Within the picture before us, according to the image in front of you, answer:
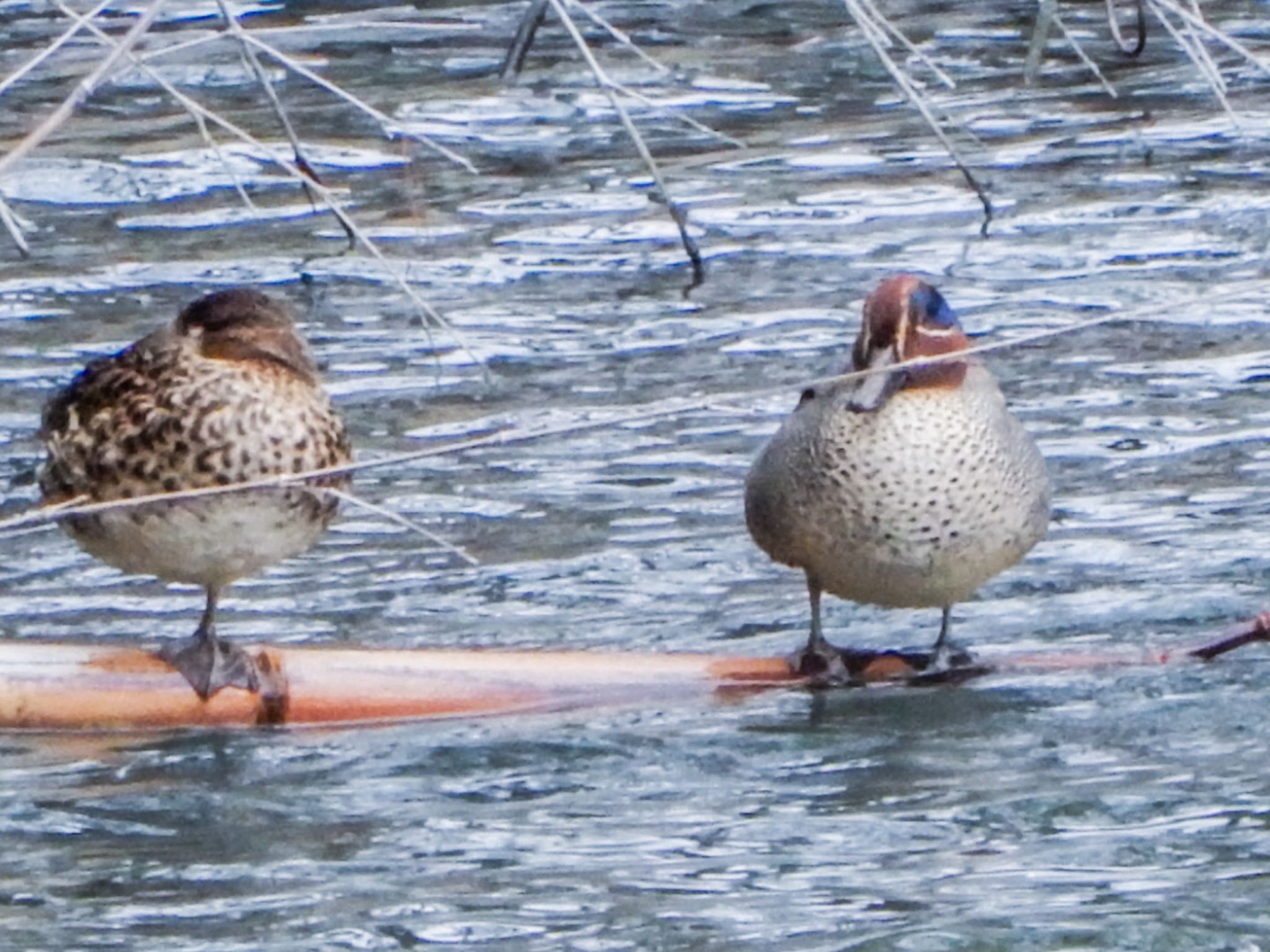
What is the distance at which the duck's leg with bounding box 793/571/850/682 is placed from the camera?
681 cm

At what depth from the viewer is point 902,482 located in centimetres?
672

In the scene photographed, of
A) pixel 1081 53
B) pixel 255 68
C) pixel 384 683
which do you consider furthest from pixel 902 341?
pixel 255 68

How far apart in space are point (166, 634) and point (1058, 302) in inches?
164

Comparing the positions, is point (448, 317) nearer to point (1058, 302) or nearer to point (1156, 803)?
point (1058, 302)

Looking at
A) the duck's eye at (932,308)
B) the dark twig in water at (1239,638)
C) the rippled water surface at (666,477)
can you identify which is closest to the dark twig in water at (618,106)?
the rippled water surface at (666,477)

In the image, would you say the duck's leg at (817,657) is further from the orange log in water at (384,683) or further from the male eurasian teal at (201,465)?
the male eurasian teal at (201,465)

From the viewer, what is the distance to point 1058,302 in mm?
10578

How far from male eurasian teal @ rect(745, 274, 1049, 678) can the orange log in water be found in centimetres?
36

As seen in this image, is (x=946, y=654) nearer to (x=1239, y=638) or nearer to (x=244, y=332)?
(x=1239, y=638)

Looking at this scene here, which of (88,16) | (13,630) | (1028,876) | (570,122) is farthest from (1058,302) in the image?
(88,16)

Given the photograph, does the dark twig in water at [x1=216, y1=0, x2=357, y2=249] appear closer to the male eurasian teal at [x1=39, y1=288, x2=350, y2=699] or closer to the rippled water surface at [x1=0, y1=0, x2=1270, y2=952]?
the rippled water surface at [x1=0, y1=0, x2=1270, y2=952]

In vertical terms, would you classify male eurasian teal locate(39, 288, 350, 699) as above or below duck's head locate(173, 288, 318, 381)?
below

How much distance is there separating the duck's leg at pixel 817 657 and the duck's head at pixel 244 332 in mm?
1232

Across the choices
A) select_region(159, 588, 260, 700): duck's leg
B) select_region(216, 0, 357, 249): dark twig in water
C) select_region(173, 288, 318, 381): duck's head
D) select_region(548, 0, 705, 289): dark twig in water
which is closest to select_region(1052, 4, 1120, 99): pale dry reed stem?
select_region(548, 0, 705, 289): dark twig in water
